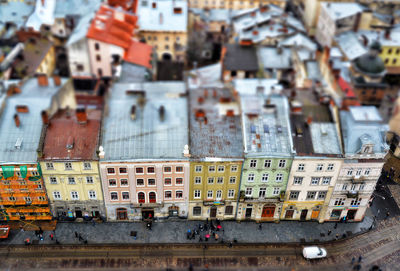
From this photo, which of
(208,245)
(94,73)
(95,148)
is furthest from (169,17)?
(208,245)

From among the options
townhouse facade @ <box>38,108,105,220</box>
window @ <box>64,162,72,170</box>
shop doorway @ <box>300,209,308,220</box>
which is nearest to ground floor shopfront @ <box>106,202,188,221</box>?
townhouse facade @ <box>38,108,105,220</box>

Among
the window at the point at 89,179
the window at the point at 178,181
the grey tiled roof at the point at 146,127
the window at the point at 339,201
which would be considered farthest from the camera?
the window at the point at 339,201

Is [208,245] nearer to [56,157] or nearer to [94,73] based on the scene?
[56,157]

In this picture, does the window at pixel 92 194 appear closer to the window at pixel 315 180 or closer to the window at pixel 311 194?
the window at pixel 311 194

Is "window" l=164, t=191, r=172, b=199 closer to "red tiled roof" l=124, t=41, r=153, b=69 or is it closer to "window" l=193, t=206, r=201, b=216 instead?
"window" l=193, t=206, r=201, b=216

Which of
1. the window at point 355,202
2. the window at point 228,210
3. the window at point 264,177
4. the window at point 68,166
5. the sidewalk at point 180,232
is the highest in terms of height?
the window at point 68,166

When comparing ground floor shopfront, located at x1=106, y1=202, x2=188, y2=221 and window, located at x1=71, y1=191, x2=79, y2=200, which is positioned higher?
window, located at x1=71, y1=191, x2=79, y2=200

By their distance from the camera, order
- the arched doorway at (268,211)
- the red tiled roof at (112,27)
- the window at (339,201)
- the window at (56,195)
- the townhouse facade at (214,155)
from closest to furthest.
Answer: the townhouse facade at (214,155) < the window at (56,195) < the window at (339,201) < the arched doorway at (268,211) < the red tiled roof at (112,27)

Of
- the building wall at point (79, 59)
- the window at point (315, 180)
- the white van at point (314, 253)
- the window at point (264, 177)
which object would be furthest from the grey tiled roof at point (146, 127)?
the building wall at point (79, 59)
